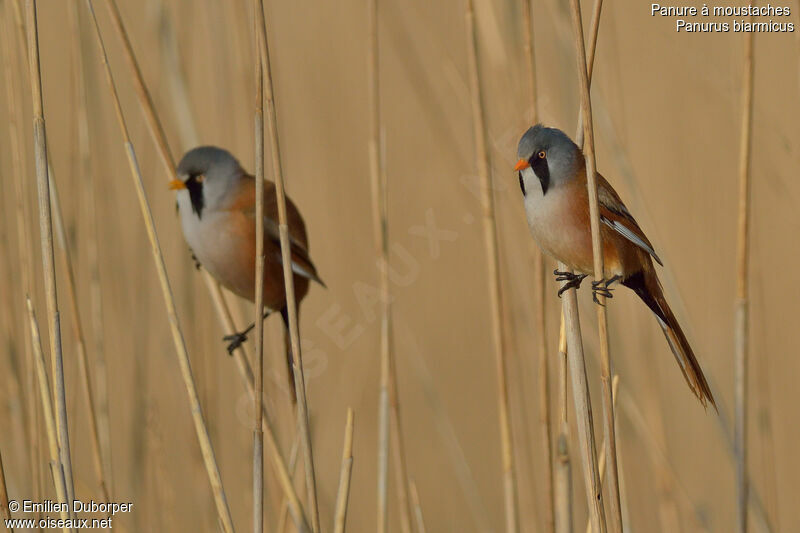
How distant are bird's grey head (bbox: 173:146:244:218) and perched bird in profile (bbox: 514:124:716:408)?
1039mm

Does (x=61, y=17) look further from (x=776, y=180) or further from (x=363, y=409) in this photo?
(x=776, y=180)

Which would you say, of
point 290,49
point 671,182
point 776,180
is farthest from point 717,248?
point 290,49

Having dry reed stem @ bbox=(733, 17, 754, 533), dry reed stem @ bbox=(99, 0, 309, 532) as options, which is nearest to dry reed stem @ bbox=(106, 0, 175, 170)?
dry reed stem @ bbox=(99, 0, 309, 532)

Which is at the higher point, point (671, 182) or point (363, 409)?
point (671, 182)

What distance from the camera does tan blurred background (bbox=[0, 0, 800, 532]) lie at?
7.73 ft

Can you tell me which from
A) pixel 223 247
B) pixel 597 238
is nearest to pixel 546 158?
pixel 597 238

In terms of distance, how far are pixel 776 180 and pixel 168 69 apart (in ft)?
5.73

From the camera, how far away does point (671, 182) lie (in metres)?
3.52

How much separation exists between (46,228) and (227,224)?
36.1 inches

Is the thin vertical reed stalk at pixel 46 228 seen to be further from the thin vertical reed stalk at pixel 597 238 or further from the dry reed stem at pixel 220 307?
the thin vertical reed stalk at pixel 597 238

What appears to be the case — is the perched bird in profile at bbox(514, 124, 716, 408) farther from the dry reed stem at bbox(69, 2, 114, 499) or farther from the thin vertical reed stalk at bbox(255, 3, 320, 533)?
the dry reed stem at bbox(69, 2, 114, 499)

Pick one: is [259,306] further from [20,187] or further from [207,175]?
[207,175]

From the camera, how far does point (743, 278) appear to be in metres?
1.60

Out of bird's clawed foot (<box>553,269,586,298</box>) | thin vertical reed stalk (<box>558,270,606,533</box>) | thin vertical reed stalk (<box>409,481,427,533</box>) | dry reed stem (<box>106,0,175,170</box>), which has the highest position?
dry reed stem (<box>106,0,175,170</box>)
